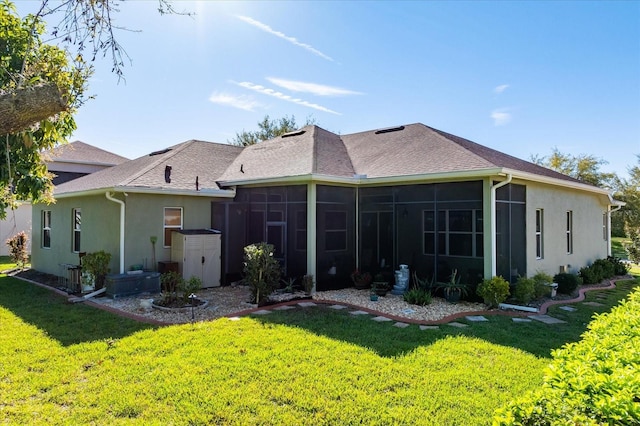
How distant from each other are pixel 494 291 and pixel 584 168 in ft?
113

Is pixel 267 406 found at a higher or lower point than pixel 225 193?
lower

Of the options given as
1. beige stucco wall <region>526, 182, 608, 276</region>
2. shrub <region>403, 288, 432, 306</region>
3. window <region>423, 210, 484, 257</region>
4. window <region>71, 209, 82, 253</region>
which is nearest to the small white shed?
window <region>71, 209, 82, 253</region>

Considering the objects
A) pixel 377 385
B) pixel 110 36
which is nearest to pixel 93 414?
pixel 377 385

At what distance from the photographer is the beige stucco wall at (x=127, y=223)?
10.9m

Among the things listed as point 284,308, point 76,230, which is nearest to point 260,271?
point 284,308

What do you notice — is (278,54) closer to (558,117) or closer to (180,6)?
(180,6)

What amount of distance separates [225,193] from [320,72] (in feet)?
22.6

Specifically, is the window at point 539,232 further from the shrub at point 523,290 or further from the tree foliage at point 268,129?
the tree foliage at point 268,129

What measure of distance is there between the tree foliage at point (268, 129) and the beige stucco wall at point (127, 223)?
25.2 meters

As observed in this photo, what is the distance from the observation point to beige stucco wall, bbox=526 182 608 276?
11.2 metres

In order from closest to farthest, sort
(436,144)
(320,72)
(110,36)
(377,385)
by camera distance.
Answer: (110,36) < (377,385) < (436,144) < (320,72)

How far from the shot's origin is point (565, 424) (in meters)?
2.13

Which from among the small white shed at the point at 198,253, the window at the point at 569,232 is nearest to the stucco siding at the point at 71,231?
the small white shed at the point at 198,253

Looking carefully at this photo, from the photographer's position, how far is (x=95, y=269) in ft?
34.6
